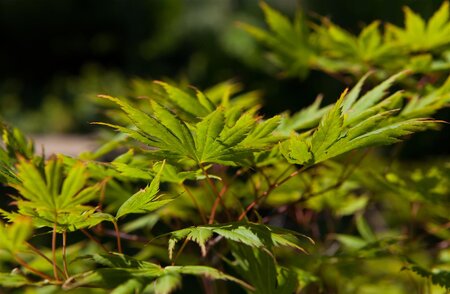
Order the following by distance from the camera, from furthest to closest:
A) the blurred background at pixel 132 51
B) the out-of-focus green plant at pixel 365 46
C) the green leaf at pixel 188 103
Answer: the blurred background at pixel 132 51 < the out-of-focus green plant at pixel 365 46 < the green leaf at pixel 188 103

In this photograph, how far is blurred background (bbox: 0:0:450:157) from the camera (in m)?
5.98

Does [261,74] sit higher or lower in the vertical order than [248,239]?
higher

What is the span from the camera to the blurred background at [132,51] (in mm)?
5980

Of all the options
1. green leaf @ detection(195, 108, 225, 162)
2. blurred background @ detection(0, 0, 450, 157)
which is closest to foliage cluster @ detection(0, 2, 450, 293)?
green leaf @ detection(195, 108, 225, 162)

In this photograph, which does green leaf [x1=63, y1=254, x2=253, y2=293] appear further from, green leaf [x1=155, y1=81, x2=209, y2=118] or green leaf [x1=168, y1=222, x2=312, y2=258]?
green leaf [x1=155, y1=81, x2=209, y2=118]

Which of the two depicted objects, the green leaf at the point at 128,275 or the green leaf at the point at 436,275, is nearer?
the green leaf at the point at 128,275

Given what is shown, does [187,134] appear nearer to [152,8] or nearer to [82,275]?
[82,275]

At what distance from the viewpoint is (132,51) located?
10.0m

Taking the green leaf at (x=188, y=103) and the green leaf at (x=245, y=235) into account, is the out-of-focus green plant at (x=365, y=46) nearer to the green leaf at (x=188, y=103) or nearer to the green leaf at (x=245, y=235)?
the green leaf at (x=188, y=103)

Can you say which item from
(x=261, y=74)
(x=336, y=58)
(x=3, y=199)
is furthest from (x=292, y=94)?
(x=336, y=58)

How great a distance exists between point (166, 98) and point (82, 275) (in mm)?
359

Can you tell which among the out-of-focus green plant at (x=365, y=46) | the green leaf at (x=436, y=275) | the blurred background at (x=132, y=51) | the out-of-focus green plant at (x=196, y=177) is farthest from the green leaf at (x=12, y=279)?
the blurred background at (x=132, y=51)

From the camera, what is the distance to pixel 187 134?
0.76 m

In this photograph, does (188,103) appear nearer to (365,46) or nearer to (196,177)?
(196,177)
